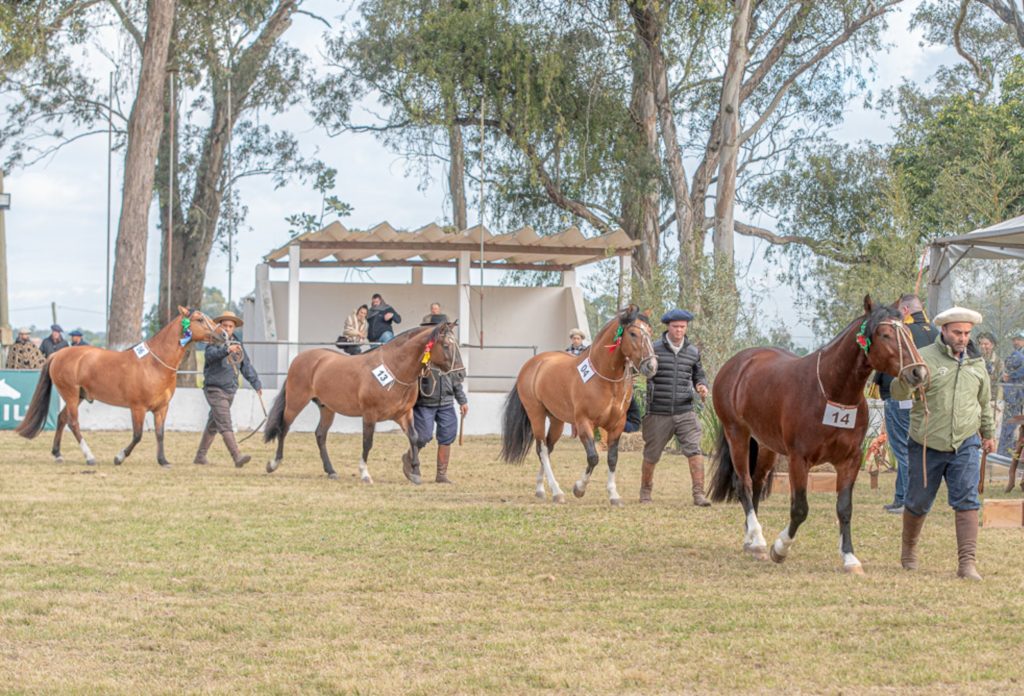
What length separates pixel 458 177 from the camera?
32188 mm

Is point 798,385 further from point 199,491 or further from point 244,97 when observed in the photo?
point 244,97

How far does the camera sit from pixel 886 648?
6.18m

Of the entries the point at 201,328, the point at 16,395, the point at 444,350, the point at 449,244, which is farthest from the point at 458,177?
the point at 444,350

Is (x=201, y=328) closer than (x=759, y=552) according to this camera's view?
No

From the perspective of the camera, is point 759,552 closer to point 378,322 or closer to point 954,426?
point 954,426

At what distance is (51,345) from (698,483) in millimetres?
16877

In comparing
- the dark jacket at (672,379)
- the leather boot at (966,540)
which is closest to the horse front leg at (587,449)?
the dark jacket at (672,379)

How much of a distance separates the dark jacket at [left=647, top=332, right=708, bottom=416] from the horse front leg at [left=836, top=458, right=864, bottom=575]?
405 cm

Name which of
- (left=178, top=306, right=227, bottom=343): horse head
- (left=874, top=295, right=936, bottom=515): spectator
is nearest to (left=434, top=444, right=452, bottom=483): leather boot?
(left=178, top=306, right=227, bottom=343): horse head

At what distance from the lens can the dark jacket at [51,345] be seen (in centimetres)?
2491

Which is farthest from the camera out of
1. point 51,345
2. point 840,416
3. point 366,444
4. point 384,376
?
point 51,345

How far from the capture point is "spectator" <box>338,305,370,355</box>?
72.7ft

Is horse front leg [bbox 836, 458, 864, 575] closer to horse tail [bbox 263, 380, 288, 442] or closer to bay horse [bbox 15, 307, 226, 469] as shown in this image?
horse tail [bbox 263, 380, 288, 442]

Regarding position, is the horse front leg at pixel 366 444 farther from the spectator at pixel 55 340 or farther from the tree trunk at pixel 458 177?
the tree trunk at pixel 458 177
